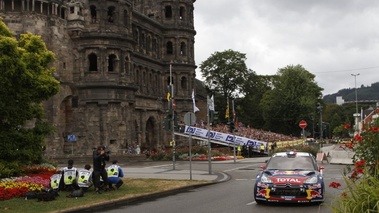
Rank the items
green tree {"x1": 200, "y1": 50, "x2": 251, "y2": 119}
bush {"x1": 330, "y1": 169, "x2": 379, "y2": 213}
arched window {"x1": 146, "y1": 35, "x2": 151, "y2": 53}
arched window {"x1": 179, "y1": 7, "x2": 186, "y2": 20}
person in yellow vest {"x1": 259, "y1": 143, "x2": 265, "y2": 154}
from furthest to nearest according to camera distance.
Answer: green tree {"x1": 200, "y1": 50, "x2": 251, "y2": 119} → arched window {"x1": 179, "y1": 7, "x2": 186, "y2": 20} → arched window {"x1": 146, "y1": 35, "x2": 151, "y2": 53} → person in yellow vest {"x1": 259, "y1": 143, "x2": 265, "y2": 154} → bush {"x1": 330, "y1": 169, "x2": 379, "y2": 213}

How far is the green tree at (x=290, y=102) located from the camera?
8262 cm

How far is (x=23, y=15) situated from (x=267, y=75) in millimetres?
73907

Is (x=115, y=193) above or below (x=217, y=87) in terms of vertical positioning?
below

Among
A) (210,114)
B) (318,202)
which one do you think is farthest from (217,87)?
(318,202)

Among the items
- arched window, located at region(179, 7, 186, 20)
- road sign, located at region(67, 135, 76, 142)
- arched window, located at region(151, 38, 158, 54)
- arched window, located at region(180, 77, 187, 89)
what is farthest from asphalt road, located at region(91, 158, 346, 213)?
arched window, located at region(179, 7, 186, 20)

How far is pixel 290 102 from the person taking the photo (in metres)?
83.2

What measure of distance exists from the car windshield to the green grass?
4.53 metres

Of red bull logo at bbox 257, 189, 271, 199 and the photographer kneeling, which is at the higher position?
the photographer kneeling

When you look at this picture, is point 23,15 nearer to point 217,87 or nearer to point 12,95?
point 12,95

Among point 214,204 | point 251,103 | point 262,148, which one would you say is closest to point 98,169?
point 214,204

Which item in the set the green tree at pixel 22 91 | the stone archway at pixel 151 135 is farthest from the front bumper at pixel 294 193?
the stone archway at pixel 151 135

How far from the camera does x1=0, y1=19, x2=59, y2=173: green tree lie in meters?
19.7

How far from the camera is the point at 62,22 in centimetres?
4438

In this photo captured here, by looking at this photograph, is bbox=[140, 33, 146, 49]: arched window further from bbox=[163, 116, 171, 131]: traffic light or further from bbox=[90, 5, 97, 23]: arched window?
bbox=[163, 116, 171, 131]: traffic light
